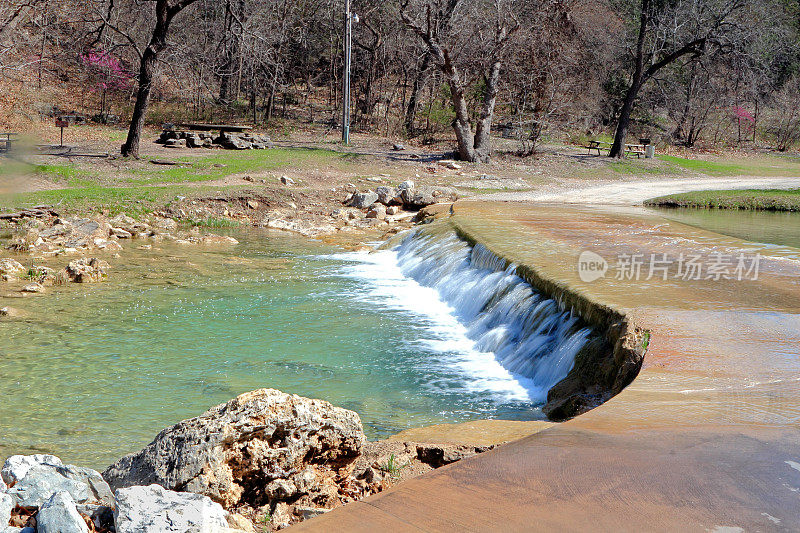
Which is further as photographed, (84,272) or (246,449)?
(84,272)

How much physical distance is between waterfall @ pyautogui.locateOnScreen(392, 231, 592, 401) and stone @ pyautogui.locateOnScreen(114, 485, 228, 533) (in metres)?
4.77

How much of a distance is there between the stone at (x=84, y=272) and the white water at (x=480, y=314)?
4.38 metres

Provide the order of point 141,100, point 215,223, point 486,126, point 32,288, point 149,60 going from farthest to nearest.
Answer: point 486,126 < point 141,100 < point 149,60 < point 215,223 < point 32,288

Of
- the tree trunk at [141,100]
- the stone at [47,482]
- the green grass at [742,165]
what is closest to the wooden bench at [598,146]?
the green grass at [742,165]

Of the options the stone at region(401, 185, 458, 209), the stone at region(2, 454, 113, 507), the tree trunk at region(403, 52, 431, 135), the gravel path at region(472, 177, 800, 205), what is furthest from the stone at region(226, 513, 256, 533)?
the tree trunk at region(403, 52, 431, 135)

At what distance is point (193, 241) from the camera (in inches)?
646

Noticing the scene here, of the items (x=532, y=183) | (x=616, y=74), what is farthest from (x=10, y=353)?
(x=616, y=74)

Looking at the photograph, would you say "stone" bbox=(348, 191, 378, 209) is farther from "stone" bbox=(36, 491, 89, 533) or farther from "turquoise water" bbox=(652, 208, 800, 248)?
"stone" bbox=(36, 491, 89, 533)

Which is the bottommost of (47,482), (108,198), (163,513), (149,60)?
(47,482)

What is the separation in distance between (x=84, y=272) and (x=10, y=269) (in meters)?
1.26

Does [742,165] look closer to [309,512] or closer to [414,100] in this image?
[414,100]

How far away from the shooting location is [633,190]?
22.9m

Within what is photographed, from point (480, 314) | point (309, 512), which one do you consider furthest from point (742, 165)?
point (309, 512)

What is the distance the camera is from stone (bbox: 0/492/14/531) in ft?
11.6
